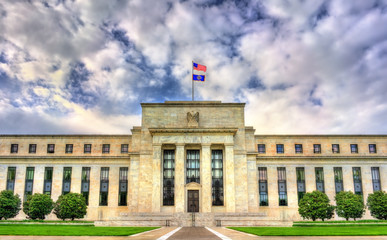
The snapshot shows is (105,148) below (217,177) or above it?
above

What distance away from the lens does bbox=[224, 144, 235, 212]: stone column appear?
49.8m

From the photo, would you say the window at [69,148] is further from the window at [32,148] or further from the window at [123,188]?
the window at [123,188]

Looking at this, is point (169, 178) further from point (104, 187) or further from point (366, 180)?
point (366, 180)

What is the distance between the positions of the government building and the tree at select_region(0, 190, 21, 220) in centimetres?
843

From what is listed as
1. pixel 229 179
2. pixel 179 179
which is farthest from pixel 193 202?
pixel 229 179

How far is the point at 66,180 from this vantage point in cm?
5672

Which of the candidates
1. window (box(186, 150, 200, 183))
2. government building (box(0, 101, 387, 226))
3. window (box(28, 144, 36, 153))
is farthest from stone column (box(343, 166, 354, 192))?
window (box(28, 144, 36, 153))

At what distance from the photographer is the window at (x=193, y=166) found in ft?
172

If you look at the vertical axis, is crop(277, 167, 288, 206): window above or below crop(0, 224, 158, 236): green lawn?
above

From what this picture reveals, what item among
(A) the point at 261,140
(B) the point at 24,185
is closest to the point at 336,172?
(A) the point at 261,140

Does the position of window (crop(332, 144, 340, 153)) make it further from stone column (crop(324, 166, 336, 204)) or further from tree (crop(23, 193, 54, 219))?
tree (crop(23, 193, 54, 219))

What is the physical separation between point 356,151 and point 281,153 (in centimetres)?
1274

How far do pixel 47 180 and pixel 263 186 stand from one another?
35.9 meters

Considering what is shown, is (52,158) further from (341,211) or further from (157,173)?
(341,211)
